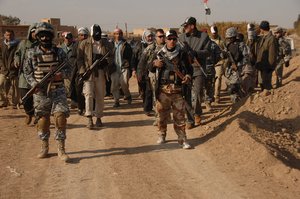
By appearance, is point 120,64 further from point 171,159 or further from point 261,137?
point 171,159

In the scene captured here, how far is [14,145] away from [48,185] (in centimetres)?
250

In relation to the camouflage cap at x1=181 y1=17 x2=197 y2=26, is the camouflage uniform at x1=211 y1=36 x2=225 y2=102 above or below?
below

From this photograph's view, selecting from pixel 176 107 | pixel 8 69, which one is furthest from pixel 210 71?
pixel 8 69

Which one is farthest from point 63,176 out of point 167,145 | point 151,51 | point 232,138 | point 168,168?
point 151,51

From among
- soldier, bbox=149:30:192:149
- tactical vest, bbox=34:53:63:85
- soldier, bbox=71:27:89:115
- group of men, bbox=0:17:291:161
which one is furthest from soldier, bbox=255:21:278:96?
tactical vest, bbox=34:53:63:85

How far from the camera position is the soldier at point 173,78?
725 cm

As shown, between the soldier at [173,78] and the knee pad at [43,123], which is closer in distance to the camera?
the knee pad at [43,123]

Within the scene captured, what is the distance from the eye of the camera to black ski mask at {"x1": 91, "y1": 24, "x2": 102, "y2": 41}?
8695 mm

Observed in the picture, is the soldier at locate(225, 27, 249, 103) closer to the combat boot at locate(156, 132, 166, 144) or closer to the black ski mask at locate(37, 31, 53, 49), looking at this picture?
the combat boot at locate(156, 132, 166, 144)

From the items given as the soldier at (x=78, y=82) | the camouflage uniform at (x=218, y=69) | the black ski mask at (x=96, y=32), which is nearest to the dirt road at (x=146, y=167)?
the soldier at (x=78, y=82)

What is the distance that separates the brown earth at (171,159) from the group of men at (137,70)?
417 millimetres

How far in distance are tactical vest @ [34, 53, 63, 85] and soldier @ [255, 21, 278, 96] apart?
5.58 metres

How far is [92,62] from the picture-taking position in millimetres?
8828

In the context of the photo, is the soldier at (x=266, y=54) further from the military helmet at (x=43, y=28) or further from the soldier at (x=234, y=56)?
the military helmet at (x=43, y=28)
